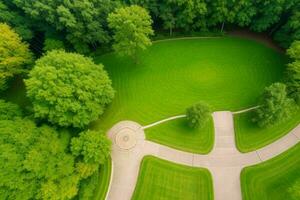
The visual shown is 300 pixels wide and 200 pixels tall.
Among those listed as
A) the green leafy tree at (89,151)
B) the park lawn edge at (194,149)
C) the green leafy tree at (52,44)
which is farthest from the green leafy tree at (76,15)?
the park lawn edge at (194,149)

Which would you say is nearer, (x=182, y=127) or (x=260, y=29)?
(x=182, y=127)

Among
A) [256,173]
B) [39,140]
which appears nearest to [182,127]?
[256,173]

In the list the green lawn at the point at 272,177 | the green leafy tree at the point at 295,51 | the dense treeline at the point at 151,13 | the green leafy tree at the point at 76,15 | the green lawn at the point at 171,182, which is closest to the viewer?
the green lawn at the point at 272,177

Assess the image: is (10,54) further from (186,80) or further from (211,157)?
(211,157)

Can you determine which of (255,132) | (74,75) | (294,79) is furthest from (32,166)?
(294,79)

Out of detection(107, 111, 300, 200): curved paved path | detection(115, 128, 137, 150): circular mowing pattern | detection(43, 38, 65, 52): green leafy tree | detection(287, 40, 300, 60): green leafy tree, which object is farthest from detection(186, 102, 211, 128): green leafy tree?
detection(43, 38, 65, 52): green leafy tree

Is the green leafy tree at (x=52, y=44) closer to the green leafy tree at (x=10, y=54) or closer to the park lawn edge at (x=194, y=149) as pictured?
the green leafy tree at (x=10, y=54)

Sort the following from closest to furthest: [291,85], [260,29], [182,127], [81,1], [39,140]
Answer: [39,140] < [291,85] < [182,127] < [81,1] < [260,29]

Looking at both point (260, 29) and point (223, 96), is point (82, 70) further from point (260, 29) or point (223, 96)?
point (260, 29)
